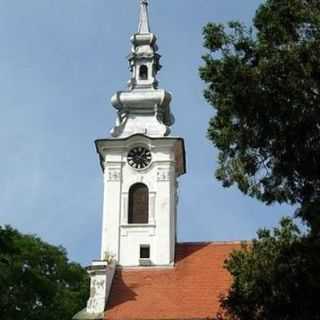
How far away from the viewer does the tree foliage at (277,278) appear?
15.3m

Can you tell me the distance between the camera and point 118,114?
34.7 m

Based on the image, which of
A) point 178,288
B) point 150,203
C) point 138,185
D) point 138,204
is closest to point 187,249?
point 150,203

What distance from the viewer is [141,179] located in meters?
32.9

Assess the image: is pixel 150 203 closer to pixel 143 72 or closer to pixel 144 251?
pixel 144 251

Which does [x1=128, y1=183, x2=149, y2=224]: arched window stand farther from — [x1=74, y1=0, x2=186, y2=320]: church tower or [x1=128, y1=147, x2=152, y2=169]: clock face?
[x1=128, y1=147, x2=152, y2=169]: clock face

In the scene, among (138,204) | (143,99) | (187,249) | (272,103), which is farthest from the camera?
(143,99)

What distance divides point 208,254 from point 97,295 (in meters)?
4.67

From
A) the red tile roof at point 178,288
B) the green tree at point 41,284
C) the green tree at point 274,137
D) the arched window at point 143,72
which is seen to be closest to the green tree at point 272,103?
the green tree at point 274,137

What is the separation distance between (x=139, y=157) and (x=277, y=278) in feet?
58.2

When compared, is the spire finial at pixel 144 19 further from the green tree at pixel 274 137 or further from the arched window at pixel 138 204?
the green tree at pixel 274 137

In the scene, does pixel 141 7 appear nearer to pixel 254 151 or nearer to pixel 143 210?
pixel 143 210

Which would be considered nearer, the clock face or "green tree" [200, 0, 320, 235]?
"green tree" [200, 0, 320, 235]

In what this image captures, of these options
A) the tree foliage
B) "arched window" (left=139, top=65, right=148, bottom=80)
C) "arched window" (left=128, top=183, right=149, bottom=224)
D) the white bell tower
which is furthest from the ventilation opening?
the tree foliage

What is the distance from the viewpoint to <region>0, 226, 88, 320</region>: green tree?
23328 millimetres
